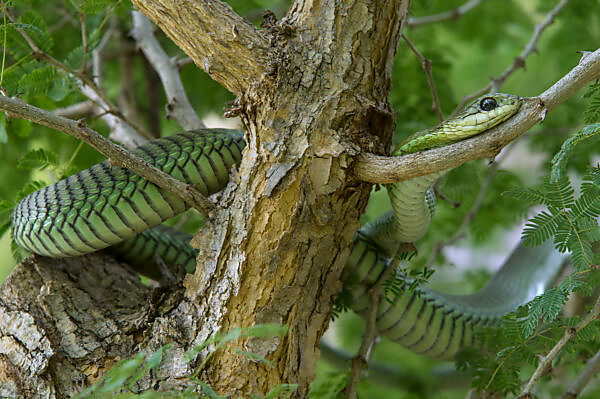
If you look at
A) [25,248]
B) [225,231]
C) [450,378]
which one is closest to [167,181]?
[225,231]

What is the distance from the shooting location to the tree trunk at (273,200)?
221 centimetres

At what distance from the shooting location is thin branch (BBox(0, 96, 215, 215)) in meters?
2.03

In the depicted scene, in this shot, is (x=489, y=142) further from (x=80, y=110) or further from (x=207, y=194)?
(x=80, y=110)

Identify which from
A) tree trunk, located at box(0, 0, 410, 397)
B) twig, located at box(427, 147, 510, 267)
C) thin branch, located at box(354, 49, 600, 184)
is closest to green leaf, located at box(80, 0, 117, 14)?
tree trunk, located at box(0, 0, 410, 397)

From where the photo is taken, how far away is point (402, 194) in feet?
8.26

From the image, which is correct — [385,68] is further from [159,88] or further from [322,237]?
[159,88]

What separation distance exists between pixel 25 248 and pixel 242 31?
1.80 metres

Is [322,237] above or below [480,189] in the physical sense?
below

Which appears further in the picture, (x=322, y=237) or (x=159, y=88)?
(x=159, y=88)

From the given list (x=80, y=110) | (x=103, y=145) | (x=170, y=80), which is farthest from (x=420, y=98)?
(x=103, y=145)

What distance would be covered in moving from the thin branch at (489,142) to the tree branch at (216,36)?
63 cm

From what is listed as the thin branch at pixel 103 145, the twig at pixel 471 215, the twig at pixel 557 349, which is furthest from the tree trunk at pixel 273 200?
the twig at pixel 471 215

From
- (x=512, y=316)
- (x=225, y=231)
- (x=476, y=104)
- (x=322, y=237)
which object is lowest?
(x=225, y=231)

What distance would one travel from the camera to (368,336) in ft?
9.64
